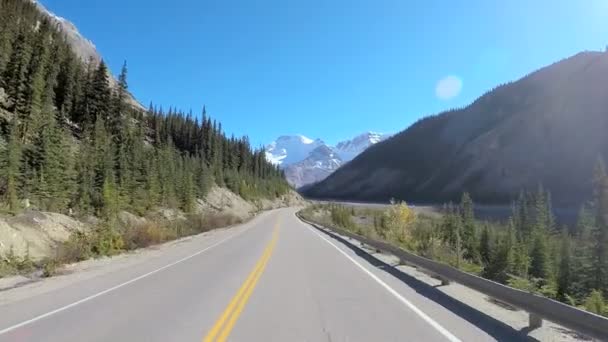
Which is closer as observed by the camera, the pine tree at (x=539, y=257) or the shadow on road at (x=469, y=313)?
the shadow on road at (x=469, y=313)

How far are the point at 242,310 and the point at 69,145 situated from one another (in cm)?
3796

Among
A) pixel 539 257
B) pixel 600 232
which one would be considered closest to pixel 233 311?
A: pixel 600 232

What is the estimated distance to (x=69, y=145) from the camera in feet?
139

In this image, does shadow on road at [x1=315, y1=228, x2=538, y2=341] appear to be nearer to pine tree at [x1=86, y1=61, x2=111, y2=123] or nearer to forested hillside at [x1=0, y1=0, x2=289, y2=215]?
forested hillside at [x1=0, y1=0, x2=289, y2=215]

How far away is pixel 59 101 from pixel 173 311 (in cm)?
6959

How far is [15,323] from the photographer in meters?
8.56

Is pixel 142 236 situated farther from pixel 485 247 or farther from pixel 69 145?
pixel 485 247

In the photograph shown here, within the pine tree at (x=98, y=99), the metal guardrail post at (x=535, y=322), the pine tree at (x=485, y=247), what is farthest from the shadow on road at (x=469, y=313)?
the pine tree at (x=98, y=99)

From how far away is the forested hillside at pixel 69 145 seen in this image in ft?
110

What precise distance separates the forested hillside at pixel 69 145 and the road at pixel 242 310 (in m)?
17.1

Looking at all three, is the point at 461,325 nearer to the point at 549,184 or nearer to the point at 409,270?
the point at 409,270

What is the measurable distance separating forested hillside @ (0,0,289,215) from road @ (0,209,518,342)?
17113 millimetres

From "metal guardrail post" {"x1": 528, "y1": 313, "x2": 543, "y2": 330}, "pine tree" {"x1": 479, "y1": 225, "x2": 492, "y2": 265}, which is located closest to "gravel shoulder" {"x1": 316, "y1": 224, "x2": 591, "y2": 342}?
"metal guardrail post" {"x1": 528, "y1": 313, "x2": 543, "y2": 330}

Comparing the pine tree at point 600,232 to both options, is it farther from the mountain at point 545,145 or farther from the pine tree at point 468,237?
the mountain at point 545,145
